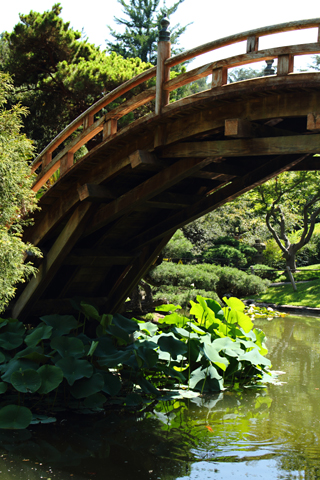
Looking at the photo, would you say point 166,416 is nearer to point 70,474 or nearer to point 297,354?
point 70,474

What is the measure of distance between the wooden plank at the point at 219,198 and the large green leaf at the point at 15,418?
342cm

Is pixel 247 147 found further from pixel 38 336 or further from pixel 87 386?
pixel 38 336

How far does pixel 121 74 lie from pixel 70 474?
8.41 meters

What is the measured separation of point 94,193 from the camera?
18.5 ft

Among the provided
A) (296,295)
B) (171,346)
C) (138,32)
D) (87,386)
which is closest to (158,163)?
(171,346)

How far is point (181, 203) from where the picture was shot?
6203mm

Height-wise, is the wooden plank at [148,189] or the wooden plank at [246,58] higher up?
the wooden plank at [246,58]

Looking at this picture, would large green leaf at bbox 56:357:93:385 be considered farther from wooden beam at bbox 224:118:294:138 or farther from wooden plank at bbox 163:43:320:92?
wooden plank at bbox 163:43:320:92

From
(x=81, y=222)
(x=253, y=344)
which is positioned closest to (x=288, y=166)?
(x=253, y=344)

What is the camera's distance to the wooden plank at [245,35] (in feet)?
12.8

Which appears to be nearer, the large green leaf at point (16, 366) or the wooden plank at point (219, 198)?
the large green leaf at point (16, 366)

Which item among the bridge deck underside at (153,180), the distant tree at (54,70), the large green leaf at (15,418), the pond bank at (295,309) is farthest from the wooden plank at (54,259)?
the pond bank at (295,309)

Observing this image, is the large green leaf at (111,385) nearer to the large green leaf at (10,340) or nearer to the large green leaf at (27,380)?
the large green leaf at (27,380)

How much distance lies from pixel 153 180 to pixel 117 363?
2.08m
